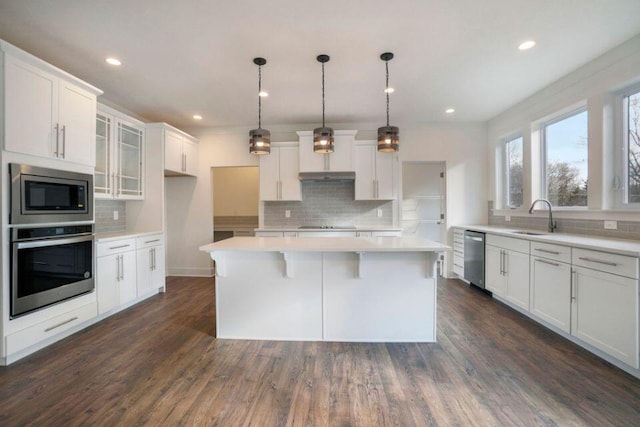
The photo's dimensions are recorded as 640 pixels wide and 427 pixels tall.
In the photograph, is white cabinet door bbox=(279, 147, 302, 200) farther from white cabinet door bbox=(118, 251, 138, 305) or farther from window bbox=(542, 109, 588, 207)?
window bbox=(542, 109, 588, 207)

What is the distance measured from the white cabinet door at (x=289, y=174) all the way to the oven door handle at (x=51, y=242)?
2.63m

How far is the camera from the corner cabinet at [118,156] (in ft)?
10.7

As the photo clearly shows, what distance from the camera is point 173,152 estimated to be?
420cm

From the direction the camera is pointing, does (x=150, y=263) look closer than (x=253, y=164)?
Yes

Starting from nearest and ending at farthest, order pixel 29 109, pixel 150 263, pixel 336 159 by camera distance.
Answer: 1. pixel 29 109
2. pixel 150 263
3. pixel 336 159

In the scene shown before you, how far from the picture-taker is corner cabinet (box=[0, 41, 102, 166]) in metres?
2.07

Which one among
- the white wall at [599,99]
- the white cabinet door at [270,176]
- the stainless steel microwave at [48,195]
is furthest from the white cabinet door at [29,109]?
the white wall at [599,99]

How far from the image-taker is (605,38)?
237cm

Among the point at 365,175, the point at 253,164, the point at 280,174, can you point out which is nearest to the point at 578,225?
the point at 365,175

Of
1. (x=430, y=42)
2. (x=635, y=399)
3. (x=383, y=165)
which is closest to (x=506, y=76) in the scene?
(x=430, y=42)

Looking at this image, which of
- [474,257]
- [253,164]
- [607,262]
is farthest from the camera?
[253,164]

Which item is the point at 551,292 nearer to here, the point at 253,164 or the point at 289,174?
the point at 289,174

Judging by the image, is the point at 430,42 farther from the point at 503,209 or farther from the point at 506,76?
the point at 503,209

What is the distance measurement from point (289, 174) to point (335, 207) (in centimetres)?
100
